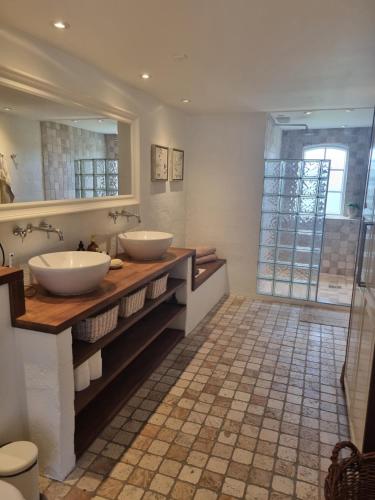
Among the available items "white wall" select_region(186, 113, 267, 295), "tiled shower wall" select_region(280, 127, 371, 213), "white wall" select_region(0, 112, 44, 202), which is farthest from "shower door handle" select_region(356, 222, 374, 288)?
"tiled shower wall" select_region(280, 127, 371, 213)

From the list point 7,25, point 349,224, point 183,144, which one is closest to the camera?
point 7,25

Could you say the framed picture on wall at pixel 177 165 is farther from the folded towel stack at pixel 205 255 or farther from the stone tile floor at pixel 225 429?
the stone tile floor at pixel 225 429

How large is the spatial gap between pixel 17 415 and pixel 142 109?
2.49 m

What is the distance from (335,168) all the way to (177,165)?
9.63 ft

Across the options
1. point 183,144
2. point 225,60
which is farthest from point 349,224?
point 225,60

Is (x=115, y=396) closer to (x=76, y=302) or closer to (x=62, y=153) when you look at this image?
(x=76, y=302)

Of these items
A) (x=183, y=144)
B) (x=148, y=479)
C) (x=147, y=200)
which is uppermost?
(x=183, y=144)

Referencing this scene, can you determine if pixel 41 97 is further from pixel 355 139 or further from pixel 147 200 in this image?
pixel 355 139

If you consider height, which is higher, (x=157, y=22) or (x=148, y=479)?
(x=157, y=22)

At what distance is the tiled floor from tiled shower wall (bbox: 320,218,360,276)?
13cm

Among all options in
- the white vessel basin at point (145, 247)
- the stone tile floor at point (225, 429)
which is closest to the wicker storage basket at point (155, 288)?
the white vessel basin at point (145, 247)

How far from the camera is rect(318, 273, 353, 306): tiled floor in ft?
13.9

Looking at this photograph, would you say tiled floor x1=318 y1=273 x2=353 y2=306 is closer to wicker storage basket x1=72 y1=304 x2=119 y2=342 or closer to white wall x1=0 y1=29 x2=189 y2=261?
white wall x1=0 y1=29 x2=189 y2=261

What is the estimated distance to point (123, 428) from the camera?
200cm
